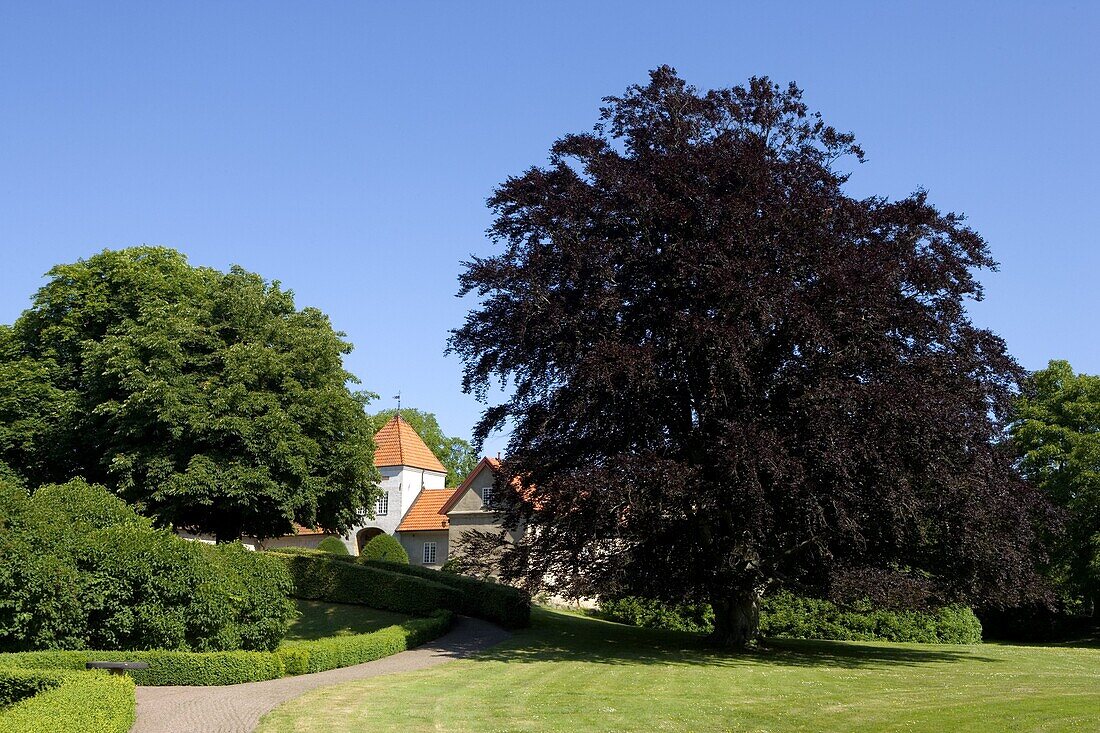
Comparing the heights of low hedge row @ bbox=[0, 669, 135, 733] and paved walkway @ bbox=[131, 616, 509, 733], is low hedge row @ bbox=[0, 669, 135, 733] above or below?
above

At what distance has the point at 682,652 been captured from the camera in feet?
77.9

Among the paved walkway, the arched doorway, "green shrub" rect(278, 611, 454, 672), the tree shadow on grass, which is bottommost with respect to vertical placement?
the paved walkway

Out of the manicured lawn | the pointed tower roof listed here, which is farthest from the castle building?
the manicured lawn

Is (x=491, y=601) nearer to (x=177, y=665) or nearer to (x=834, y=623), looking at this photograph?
(x=834, y=623)

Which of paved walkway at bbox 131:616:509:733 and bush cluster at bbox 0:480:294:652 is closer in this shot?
paved walkway at bbox 131:616:509:733

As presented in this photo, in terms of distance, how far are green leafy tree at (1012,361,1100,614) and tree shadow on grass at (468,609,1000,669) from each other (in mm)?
11816

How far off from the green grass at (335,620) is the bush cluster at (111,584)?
855 centimetres

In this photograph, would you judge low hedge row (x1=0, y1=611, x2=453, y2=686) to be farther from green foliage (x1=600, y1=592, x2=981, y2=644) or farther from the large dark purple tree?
green foliage (x1=600, y1=592, x2=981, y2=644)

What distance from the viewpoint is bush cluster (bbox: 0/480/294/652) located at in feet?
62.6

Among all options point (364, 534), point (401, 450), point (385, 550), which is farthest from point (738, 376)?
point (364, 534)

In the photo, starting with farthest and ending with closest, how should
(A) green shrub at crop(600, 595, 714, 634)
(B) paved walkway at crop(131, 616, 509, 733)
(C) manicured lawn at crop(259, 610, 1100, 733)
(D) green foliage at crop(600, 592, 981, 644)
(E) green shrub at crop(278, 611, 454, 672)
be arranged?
1. (A) green shrub at crop(600, 595, 714, 634)
2. (D) green foliage at crop(600, 592, 981, 644)
3. (E) green shrub at crop(278, 611, 454, 672)
4. (B) paved walkway at crop(131, 616, 509, 733)
5. (C) manicured lawn at crop(259, 610, 1100, 733)

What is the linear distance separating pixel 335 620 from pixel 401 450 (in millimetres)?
28660

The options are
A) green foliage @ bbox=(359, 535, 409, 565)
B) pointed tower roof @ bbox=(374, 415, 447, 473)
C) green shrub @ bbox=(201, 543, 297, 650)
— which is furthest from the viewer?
pointed tower roof @ bbox=(374, 415, 447, 473)

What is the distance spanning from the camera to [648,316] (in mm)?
22672
